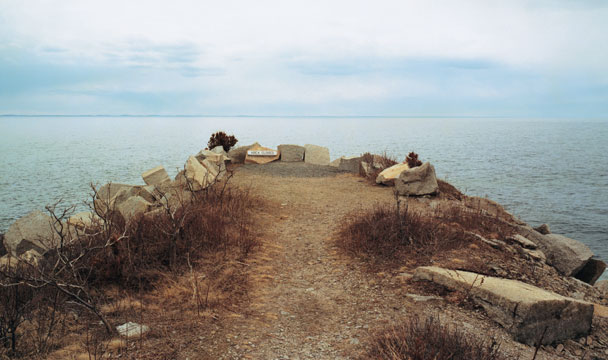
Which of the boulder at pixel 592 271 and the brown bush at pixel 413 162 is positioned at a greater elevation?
the brown bush at pixel 413 162

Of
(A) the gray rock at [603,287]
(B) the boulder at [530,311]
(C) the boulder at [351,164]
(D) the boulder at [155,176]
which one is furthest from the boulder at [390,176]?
(B) the boulder at [530,311]

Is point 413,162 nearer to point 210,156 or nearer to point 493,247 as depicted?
point 493,247

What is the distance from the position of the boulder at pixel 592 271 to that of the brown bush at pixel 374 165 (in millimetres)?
6774

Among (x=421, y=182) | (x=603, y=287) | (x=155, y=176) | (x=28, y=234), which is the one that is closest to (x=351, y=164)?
(x=421, y=182)

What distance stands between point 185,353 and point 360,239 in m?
3.92

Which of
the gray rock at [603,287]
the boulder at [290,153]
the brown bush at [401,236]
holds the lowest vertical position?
the gray rock at [603,287]

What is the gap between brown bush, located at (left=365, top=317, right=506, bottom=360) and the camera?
3.47 meters

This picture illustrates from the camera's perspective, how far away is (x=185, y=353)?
4.02 metres

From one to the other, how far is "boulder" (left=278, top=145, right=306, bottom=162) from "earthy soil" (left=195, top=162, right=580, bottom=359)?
9.88 m

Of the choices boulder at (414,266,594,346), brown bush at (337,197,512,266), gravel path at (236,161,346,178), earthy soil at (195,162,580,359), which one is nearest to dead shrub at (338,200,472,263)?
brown bush at (337,197,512,266)

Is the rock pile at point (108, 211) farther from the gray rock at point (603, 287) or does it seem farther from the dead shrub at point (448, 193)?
the gray rock at point (603, 287)

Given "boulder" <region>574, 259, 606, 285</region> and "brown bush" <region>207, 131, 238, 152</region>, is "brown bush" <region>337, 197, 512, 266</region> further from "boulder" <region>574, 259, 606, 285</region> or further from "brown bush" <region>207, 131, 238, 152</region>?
"brown bush" <region>207, 131, 238, 152</region>

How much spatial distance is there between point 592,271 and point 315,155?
12.5 m

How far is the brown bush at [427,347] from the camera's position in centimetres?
347
